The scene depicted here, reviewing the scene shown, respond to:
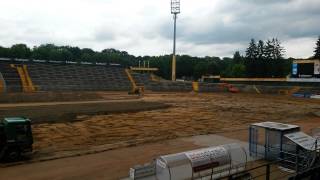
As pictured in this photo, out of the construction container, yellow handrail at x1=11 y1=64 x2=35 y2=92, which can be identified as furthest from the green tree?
the construction container

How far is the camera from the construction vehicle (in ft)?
58.0

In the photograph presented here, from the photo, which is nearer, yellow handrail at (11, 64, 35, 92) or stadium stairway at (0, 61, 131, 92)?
yellow handrail at (11, 64, 35, 92)

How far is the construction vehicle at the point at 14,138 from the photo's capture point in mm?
17672

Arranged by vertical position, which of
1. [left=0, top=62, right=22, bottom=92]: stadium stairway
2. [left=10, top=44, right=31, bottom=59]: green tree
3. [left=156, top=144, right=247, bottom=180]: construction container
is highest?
[left=10, top=44, right=31, bottom=59]: green tree

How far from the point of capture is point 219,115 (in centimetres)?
4031

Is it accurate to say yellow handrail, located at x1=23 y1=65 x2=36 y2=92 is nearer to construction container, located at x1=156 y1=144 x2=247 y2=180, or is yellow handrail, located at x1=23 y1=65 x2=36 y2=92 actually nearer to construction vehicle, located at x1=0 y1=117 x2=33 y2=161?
construction vehicle, located at x1=0 y1=117 x2=33 y2=161

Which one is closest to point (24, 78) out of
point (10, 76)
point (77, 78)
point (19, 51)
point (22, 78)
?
point (22, 78)

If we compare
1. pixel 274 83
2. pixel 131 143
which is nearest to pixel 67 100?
pixel 131 143

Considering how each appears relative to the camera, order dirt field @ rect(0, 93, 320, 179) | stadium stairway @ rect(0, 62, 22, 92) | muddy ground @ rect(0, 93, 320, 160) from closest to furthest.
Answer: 1. dirt field @ rect(0, 93, 320, 179)
2. muddy ground @ rect(0, 93, 320, 160)
3. stadium stairway @ rect(0, 62, 22, 92)

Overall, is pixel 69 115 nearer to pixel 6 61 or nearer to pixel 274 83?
pixel 6 61

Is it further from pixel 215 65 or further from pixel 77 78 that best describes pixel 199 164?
pixel 215 65

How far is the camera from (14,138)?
1777cm

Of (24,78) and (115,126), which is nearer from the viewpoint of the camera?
(115,126)

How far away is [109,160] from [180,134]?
914cm
